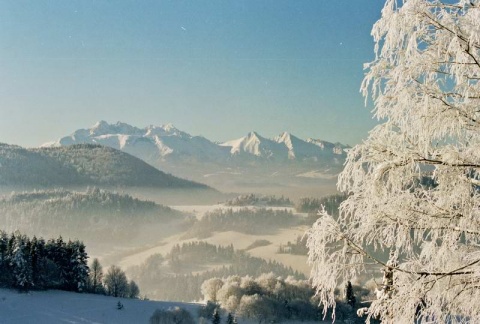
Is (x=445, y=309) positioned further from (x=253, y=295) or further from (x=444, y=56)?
(x=253, y=295)

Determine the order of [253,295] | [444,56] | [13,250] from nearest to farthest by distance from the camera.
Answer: [444,56]
[13,250]
[253,295]

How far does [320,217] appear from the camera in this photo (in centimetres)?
752

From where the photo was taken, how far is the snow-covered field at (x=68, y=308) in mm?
80812

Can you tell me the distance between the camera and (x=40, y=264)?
93.9m

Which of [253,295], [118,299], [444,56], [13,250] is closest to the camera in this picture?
[444,56]

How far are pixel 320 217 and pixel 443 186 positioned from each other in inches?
72.1

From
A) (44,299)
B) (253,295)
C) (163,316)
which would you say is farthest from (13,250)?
(253,295)

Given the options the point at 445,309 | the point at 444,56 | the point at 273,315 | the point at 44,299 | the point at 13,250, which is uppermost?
the point at 444,56

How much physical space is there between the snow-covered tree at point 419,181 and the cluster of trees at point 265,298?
317 feet

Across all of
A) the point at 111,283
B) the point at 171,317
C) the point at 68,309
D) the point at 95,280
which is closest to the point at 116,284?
the point at 111,283

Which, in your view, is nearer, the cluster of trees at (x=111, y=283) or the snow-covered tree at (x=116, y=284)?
the cluster of trees at (x=111, y=283)

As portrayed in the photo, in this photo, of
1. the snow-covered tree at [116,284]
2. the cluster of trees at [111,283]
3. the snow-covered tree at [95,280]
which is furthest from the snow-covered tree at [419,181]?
the snow-covered tree at [116,284]

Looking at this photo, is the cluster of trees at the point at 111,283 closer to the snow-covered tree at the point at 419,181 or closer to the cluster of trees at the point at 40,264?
the cluster of trees at the point at 40,264

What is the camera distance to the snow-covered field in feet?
265
